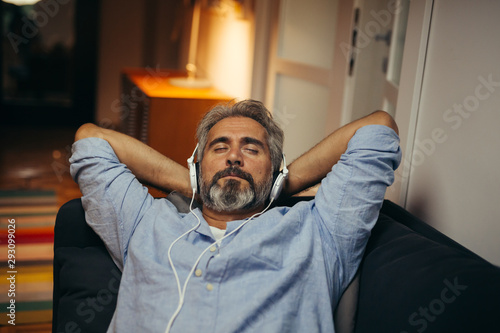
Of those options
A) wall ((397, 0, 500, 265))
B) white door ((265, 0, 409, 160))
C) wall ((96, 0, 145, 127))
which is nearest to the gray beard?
wall ((397, 0, 500, 265))

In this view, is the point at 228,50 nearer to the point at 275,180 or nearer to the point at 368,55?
the point at 368,55

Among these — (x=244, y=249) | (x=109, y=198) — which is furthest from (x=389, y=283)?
(x=109, y=198)

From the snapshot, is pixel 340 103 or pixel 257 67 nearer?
pixel 340 103

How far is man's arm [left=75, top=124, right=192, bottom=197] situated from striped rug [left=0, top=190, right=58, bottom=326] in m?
0.76

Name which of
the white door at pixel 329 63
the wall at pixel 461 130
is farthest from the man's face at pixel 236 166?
the white door at pixel 329 63

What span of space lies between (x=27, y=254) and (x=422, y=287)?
2.33 meters

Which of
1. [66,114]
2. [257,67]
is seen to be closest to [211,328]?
[257,67]

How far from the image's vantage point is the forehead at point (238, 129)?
157cm

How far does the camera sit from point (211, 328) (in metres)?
1.22

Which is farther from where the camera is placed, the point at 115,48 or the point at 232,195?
the point at 115,48

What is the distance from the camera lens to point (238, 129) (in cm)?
158

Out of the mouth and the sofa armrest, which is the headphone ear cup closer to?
the mouth

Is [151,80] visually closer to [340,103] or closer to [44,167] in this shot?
[44,167]

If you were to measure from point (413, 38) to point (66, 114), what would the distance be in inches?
191
